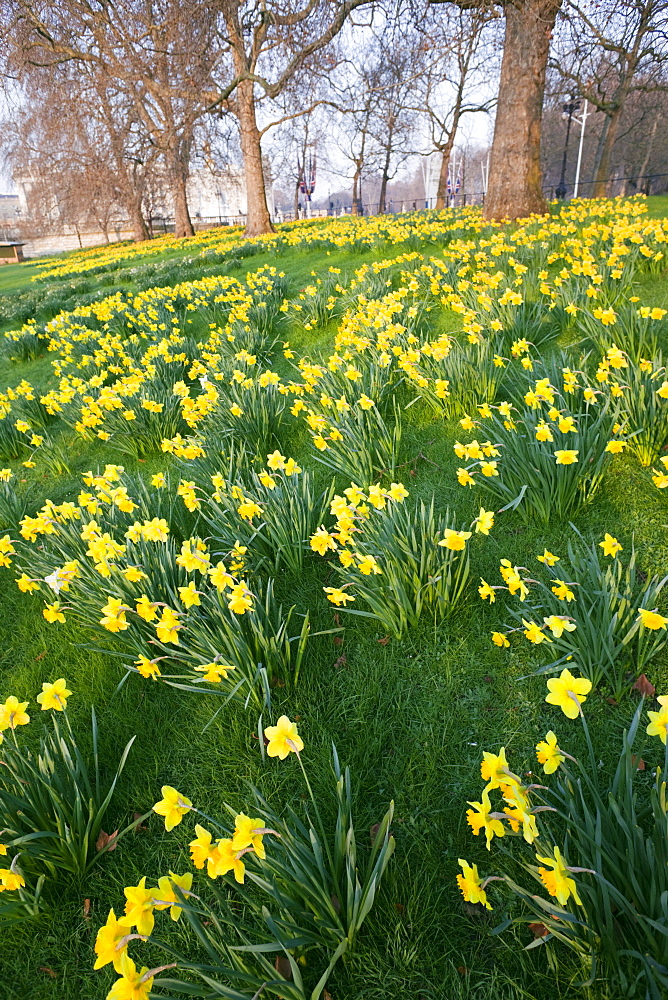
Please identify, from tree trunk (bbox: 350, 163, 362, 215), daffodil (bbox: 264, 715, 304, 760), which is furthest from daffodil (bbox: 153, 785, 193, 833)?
tree trunk (bbox: 350, 163, 362, 215)

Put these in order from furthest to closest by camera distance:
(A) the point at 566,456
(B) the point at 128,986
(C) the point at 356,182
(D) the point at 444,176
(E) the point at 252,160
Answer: (C) the point at 356,182, (D) the point at 444,176, (E) the point at 252,160, (A) the point at 566,456, (B) the point at 128,986

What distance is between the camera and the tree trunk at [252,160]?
47.8 ft

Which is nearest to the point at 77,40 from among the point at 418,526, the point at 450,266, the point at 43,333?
the point at 43,333

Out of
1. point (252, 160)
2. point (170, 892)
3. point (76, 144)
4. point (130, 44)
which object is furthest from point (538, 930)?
point (76, 144)

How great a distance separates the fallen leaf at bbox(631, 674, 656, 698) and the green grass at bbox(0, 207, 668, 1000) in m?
0.04

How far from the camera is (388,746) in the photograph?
1.69 metres

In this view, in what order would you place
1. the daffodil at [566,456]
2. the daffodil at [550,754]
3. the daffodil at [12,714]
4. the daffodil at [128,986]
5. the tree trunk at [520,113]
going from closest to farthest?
the daffodil at [128,986] → the daffodil at [550,754] → the daffodil at [12,714] → the daffodil at [566,456] → the tree trunk at [520,113]

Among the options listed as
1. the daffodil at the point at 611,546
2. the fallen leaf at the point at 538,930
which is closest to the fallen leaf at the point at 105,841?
the fallen leaf at the point at 538,930

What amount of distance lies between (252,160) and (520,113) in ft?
33.9

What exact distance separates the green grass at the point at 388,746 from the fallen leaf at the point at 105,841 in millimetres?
38

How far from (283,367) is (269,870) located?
4.31 meters

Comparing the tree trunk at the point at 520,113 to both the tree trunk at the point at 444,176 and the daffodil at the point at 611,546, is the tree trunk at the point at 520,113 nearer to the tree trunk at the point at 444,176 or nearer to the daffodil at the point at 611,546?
the daffodil at the point at 611,546

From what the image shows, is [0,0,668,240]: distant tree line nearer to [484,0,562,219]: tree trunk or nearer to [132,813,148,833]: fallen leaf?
[484,0,562,219]: tree trunk

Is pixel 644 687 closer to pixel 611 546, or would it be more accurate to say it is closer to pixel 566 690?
pixel 611 546
